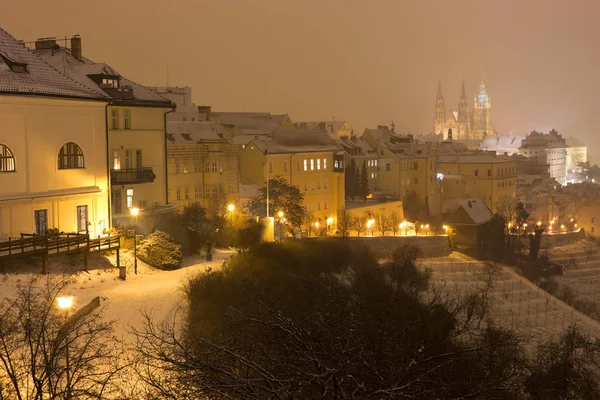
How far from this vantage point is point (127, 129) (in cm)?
3256

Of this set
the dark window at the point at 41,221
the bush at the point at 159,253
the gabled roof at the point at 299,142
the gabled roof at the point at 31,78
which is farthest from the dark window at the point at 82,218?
the gabled roof at the point at 299,142

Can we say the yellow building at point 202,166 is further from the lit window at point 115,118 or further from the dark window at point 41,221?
the dark window at point 41,221

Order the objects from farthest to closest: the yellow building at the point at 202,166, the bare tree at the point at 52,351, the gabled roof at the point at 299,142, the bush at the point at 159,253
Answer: the gabled roof at the point at 299,142
the yellow building at the point at 202,166
the bush at the point at 159,253
the bare tree at the point at 52,351

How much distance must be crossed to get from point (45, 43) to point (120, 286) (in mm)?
12981

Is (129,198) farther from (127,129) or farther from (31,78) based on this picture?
(31,78)

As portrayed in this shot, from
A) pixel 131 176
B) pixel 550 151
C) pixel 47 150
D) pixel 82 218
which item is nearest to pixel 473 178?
pixel 131 176

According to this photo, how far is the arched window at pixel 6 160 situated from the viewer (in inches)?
→ 995

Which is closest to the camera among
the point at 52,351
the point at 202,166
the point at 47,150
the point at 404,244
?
the point at 52,351

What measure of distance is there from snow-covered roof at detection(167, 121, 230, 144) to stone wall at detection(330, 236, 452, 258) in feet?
31.8

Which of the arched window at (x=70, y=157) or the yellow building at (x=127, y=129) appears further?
the yellow building at (x=127, y=129)

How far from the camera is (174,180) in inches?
1737

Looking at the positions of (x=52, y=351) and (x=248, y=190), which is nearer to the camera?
(x=52, y=351)

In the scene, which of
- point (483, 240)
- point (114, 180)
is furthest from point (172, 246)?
point (483, 240)

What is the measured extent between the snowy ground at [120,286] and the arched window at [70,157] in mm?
A: 3302
